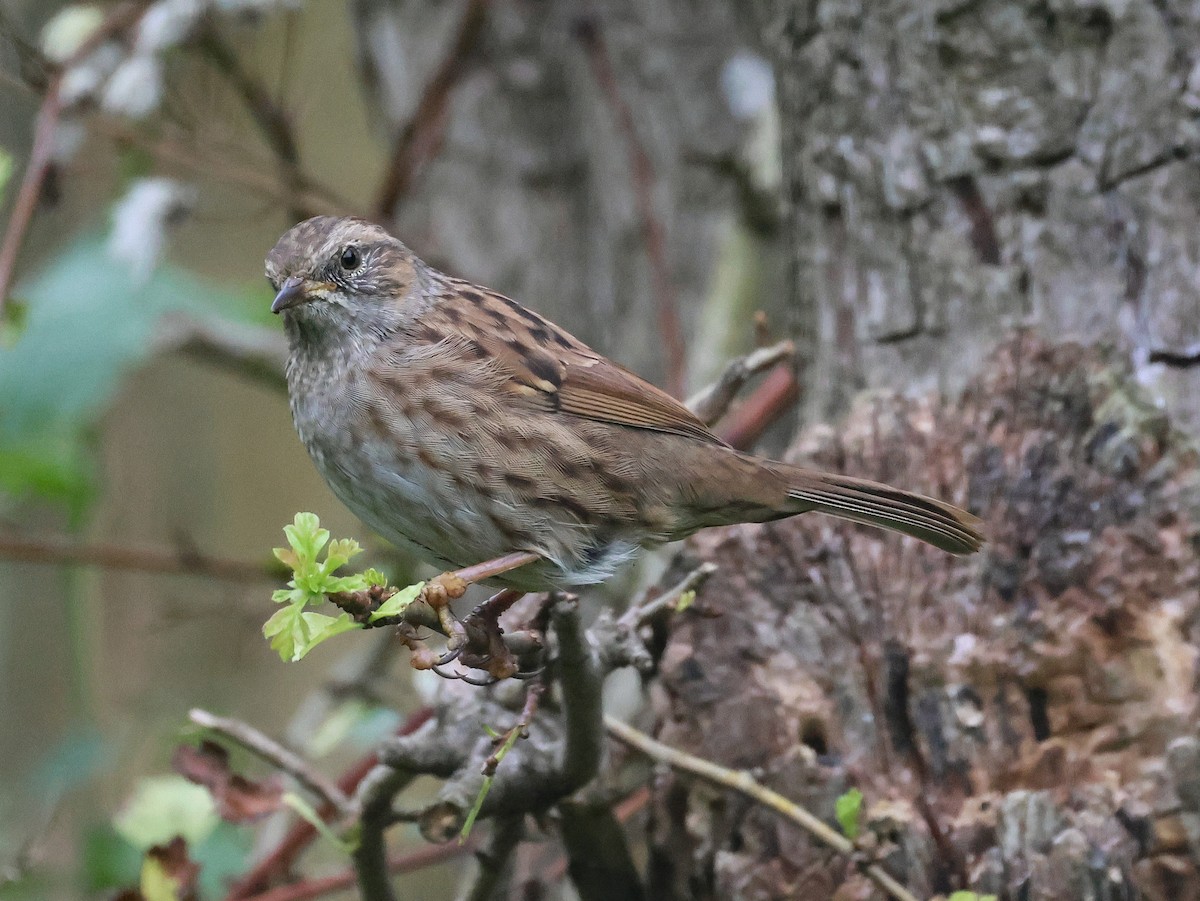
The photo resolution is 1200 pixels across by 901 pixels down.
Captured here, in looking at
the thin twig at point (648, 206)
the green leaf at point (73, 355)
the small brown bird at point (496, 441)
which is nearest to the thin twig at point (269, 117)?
the green leaf at point (73, 355)

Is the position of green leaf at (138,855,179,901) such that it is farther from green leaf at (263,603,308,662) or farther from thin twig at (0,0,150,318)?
thin twig at (0,0,150,318)

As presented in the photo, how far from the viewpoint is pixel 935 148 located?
9.48 feet

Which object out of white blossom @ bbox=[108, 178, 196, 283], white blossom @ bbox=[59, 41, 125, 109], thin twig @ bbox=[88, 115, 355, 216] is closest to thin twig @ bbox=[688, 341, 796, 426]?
thin twig @ bbox=[88, 115, 355, 216]

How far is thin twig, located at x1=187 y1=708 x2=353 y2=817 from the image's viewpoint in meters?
2.32

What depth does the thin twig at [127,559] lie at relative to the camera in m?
3.76

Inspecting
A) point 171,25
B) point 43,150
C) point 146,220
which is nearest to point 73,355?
point 146,220

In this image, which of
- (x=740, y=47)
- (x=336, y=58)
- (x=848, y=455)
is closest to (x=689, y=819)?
(x=848, y=455)

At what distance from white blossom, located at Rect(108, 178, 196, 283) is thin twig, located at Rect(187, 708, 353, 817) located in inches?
61.0

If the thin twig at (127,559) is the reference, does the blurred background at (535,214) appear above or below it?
above

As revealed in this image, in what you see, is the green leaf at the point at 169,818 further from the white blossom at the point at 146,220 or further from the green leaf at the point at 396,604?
the white blossom at the point at 146,220

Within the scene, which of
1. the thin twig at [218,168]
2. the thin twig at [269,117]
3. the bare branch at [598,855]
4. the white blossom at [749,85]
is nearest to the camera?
→ the bare branch at [598,855]

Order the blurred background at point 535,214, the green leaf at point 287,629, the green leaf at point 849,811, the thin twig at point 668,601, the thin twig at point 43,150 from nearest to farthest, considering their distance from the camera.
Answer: the green leaf at point 287,629 → the green leaf at point 849,811 → the thin twig at point 668,601 → the blurred background at point 535,214 → the thin twig at point 43,150

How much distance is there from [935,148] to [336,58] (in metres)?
3.29

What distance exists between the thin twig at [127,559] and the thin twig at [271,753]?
1.54m
